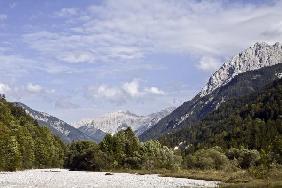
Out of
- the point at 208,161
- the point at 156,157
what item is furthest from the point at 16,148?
the point at 208,161

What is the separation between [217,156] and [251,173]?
7833cm

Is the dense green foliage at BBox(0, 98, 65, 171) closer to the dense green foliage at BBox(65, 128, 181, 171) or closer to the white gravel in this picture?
the dense green foliage at BBox(65, 128, 181, 171)

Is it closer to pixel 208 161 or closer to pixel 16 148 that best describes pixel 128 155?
pixel 208 161

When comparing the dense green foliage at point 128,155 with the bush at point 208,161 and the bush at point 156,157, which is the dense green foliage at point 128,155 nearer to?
the bush at point 156,157

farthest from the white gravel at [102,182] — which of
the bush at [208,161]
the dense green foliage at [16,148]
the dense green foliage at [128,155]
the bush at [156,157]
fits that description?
the dense green foliage at [128,155]

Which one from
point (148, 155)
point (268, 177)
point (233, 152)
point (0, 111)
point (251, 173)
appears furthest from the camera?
point (0, 111)

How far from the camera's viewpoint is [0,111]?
636 feet

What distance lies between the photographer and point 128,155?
16925cm

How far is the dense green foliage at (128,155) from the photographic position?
16000 centimetres

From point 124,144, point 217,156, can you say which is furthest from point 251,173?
point 124,144

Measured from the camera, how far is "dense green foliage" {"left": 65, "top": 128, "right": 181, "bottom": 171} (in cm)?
16000

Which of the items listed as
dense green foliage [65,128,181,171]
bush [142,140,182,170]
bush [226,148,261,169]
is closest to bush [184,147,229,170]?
bush [142,140,182,170]

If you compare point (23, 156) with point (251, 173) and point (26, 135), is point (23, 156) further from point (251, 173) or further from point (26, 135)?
point (251, 173)

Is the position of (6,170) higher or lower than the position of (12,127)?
lower
